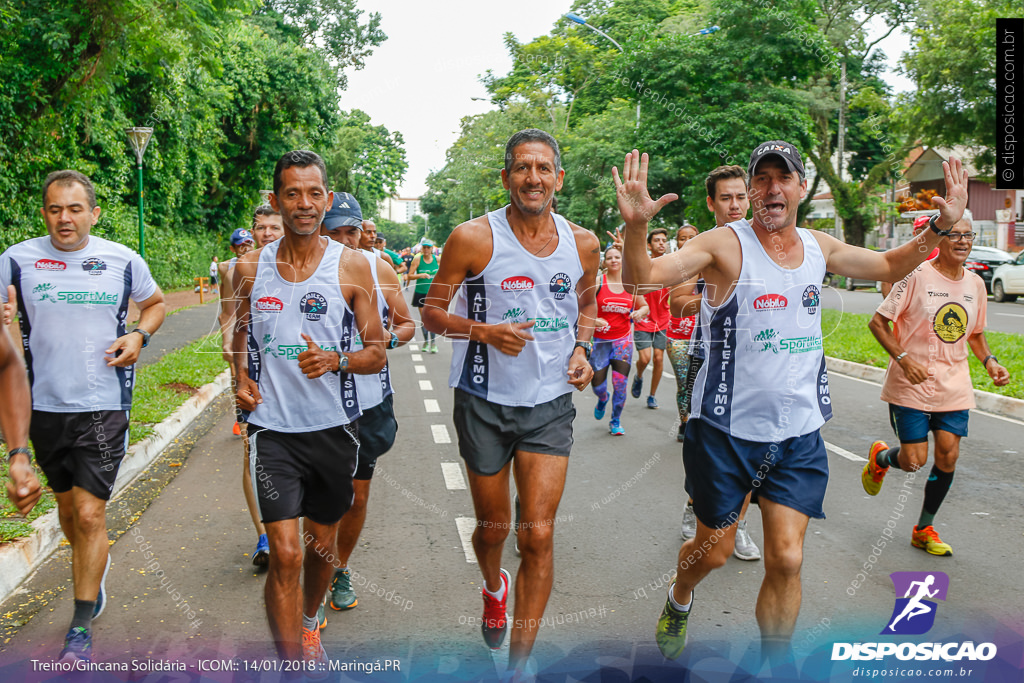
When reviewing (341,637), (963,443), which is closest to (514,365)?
(341,637)

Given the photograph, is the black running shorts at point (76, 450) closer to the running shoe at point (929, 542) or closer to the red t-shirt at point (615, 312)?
the running shoe at point (929, 542)

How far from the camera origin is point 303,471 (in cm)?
341

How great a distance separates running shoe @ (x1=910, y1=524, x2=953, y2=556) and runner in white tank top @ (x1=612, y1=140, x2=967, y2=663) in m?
2.17

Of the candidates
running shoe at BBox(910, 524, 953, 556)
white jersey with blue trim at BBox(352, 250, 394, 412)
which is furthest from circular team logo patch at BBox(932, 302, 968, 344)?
white jersey with blue trim at BBox(352, 250, 394, 412)

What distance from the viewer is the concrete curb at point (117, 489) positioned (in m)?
4.57

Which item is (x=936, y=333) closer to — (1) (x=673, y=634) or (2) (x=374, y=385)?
(1) (x=673, y=634)

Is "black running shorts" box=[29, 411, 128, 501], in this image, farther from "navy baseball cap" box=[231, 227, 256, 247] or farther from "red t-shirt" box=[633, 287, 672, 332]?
"red t-shirt" box=[633, 287, 672, 332]

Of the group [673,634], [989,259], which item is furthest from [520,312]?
[989,259]

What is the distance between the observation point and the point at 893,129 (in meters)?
31.8

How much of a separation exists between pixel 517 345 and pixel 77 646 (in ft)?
7.04

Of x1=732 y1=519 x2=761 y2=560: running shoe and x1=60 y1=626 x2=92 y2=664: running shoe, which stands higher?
x1=732 y1=519 x2=761 y2=560: running shoe

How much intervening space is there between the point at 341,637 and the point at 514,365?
1459 mm

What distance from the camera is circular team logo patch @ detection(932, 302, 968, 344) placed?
502cm

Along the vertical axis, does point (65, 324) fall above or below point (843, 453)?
above
